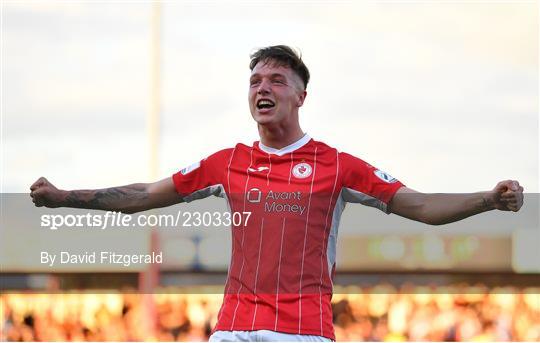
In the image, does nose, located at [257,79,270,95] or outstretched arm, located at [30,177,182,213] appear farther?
outstretched arm, located at [30,177,182,213]

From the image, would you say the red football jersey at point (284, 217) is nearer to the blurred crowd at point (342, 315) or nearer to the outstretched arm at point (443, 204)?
the outstretched arm at point (443, 204)

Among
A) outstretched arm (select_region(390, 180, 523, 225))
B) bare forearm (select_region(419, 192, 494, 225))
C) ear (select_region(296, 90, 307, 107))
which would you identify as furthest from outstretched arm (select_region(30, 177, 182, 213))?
bare forearm (select_region(419, 192, 494, 225))

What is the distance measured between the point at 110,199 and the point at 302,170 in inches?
45.3

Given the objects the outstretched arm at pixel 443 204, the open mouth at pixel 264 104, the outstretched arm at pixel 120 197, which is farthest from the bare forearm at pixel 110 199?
the outstretched arm at pixel 443 204

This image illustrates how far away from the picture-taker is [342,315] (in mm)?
15445

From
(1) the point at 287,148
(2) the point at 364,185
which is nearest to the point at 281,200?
(1) the point at 287,148

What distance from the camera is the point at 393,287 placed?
595 inches

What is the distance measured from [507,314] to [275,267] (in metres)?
11.2

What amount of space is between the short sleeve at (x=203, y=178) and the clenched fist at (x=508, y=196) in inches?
58.6

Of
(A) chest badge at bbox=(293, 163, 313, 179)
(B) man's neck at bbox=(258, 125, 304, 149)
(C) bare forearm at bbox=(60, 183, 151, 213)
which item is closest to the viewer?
(A) chest badge at bbox=(293, 163, 313, 179)

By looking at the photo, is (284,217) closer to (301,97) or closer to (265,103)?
(265,103)

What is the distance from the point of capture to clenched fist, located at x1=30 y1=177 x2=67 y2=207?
5.95 metres

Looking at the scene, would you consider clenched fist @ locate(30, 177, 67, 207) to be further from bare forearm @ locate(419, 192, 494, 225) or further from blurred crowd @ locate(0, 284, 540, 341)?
blurred crowd @ locate(0, 284, 540, 341)

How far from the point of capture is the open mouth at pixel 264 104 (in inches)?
227
